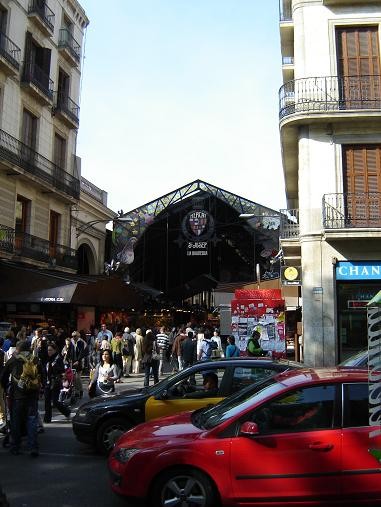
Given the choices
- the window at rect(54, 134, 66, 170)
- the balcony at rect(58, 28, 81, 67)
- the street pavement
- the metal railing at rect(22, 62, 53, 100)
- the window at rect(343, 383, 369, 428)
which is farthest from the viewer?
the balcony at rect(58, 28, 81, 67)

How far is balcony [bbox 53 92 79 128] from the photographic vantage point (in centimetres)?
2813

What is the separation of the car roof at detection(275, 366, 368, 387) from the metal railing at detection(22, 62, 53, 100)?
22.5 m

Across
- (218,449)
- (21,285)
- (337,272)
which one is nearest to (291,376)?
(218,449)

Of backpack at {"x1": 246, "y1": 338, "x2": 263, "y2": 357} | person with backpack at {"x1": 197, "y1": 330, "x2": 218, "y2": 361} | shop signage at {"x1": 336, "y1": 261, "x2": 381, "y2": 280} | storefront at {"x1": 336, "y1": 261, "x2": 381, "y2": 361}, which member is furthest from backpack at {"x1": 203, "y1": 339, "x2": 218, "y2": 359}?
shop signage at {"x1": 336, "y1": 261, "x2": 381, "y2": 280}

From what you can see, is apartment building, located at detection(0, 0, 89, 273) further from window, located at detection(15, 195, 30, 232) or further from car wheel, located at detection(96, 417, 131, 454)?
car wheel, located at detection(96, 417, 131, 454)

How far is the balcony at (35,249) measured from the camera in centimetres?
2286

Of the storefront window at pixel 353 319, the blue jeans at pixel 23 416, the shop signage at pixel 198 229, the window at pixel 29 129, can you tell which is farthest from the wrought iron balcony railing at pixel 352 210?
the shop signage at pixel 198 229

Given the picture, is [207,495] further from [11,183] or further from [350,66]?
[11,183]

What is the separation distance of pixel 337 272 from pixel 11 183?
1448 centimetres

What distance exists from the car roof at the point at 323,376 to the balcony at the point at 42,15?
2436 cm

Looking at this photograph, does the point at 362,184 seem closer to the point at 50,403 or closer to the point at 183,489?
the point at 50,403

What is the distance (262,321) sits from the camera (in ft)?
61.3

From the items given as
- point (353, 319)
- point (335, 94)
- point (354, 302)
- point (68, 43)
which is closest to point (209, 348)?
point (353, 319)

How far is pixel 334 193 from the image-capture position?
692 inches
